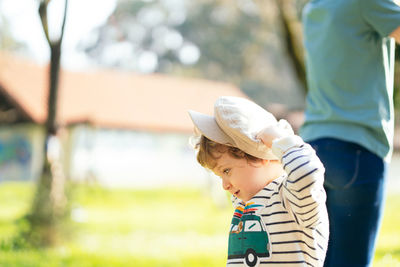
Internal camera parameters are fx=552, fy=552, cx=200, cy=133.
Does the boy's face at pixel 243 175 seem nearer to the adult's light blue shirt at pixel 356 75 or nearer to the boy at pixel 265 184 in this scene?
the boy at pixel 265 184

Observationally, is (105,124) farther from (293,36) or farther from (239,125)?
(239,125)

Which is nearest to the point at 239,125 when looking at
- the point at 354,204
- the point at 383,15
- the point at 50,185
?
the point at 354,204

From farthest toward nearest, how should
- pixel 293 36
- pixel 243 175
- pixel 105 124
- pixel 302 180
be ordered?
pixel 105 124
pixel 293 36
pixel 243 175
pixel 302 180

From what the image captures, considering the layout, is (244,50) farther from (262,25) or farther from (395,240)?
(395,240)

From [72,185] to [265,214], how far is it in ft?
20.8

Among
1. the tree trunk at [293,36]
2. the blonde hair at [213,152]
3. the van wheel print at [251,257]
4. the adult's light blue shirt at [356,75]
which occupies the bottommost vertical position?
the van wheel print at [251,257]

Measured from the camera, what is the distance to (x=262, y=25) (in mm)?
40469

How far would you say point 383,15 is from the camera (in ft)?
7.83

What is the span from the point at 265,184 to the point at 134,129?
22.0 meters

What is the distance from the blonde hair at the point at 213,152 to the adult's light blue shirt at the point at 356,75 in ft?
1.97

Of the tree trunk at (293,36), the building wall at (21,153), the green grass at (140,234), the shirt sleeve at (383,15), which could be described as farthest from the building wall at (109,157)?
the shirt sleeve at (383,15)

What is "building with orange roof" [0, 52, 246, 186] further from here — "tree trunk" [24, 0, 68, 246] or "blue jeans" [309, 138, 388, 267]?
"blue jeans" [309, 138, 388, 267]

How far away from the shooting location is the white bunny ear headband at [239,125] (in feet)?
6.77

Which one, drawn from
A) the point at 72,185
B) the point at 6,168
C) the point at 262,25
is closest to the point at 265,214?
the point at 72,185
